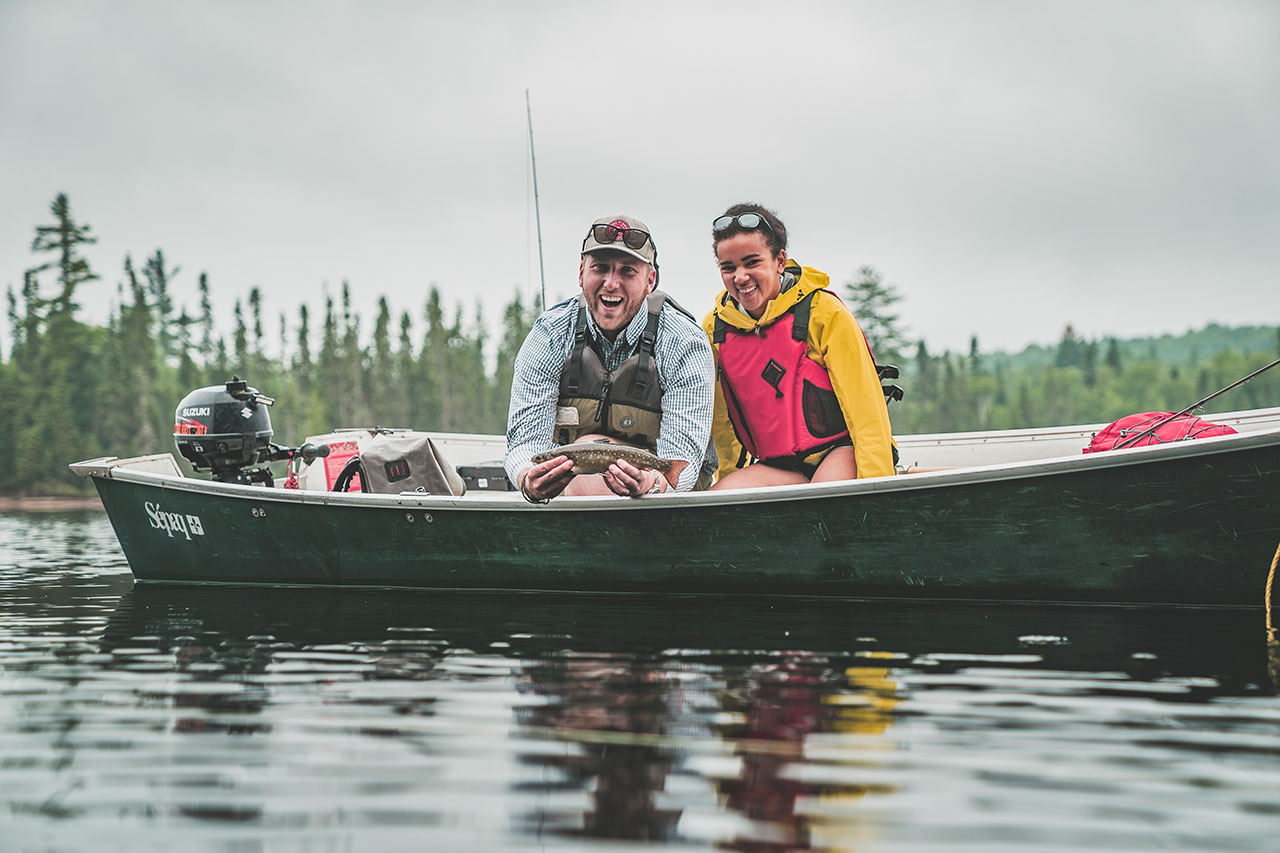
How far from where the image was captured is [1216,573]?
4.60m

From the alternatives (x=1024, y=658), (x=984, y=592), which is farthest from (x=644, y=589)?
(x=1024, y=658)

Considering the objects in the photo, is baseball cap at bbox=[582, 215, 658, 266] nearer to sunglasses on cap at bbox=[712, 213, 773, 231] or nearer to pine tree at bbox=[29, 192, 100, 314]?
sunglasses on cap at bbox=[712, 213, 773, 231]

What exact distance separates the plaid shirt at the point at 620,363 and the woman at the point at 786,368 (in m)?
0.31

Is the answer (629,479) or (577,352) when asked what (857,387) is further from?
(577,352)

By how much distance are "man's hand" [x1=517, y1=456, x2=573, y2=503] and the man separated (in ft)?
0.04

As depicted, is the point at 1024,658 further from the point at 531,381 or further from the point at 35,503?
the point at 35,503

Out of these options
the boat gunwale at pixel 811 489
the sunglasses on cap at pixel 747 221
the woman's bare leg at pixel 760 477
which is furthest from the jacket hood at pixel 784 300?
the boat gunwale at pixel 811 489

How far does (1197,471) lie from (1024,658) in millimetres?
1300

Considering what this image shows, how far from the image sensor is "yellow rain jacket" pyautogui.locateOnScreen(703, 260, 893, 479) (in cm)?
501

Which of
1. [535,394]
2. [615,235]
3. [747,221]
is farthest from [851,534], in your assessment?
[615,235]

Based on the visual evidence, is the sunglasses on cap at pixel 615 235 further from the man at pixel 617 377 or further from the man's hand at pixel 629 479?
the man's hand at pixel 629 479

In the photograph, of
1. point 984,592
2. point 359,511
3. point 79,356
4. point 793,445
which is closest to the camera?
point 984,592

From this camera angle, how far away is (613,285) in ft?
16.3

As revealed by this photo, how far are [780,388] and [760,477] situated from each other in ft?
1.69
